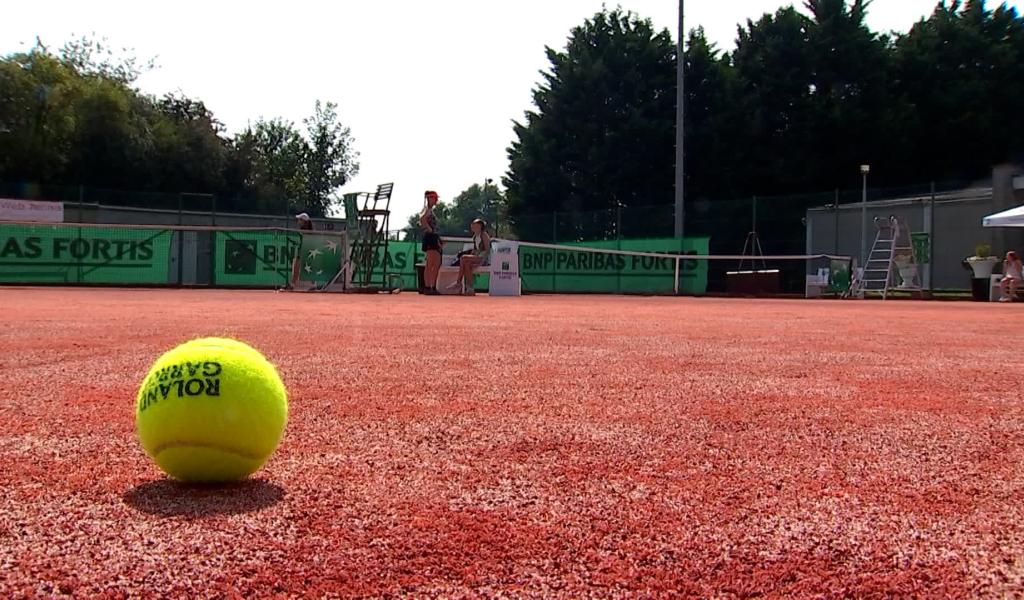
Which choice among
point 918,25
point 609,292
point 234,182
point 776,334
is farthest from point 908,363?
point 234,182

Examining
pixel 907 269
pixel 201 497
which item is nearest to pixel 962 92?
pixel 907 269

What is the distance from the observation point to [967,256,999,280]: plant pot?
1995cm

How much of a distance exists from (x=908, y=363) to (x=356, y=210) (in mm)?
14664

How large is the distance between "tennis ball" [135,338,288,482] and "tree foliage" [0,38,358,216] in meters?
30.5

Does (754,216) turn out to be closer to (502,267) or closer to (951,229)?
(951,229)

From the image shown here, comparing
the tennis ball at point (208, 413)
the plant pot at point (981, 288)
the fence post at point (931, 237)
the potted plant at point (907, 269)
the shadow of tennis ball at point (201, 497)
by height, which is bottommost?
the shadow of tennis ball at point (201, 497)

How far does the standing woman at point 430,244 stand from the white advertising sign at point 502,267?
1362 mm

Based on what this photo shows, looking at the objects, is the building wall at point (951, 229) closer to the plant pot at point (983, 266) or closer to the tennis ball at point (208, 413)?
the plant pot at point (983, 266)

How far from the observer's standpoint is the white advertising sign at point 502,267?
19047 mm

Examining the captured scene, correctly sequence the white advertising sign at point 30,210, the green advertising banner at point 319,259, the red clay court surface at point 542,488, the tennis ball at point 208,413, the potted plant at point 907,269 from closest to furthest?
the red clay court surface at point 542,488
the tennis ball at point 208,413
the green advertising banner at point 319,259
the potted plant at point 907,269
the white advertising sign at point 30,210

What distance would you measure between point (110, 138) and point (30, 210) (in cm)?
1261

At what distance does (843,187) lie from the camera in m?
35.5

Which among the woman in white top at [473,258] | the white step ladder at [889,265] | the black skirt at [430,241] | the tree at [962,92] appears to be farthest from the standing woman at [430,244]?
the tree at [962,92]

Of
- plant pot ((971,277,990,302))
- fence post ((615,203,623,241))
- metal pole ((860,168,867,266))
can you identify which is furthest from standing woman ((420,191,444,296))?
plant pot ((971,277,990,302))
